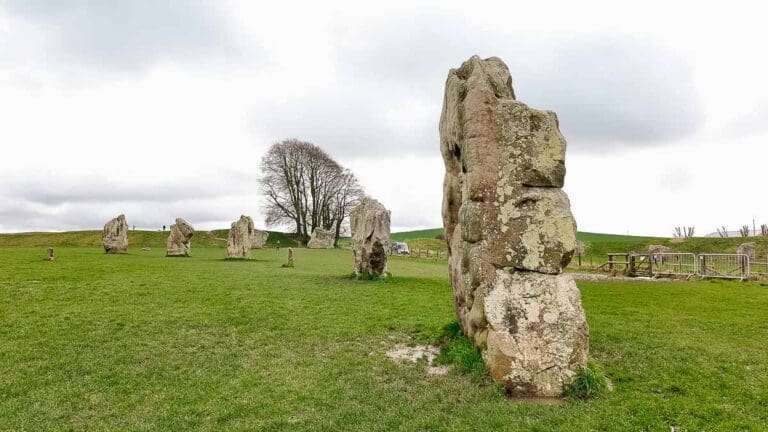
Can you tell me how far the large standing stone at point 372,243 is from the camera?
71.9 feet

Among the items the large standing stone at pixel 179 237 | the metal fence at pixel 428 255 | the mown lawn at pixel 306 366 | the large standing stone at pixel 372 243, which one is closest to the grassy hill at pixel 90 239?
the large standing stone at pixel 179 237

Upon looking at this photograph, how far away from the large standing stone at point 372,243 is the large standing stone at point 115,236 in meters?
21.2

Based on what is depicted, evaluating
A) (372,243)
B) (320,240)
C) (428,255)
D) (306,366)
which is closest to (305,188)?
→ (320,240)

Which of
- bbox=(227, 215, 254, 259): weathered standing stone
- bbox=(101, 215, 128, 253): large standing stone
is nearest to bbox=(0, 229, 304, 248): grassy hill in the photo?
bbox=(101, 215, 128, 253): large standing stone

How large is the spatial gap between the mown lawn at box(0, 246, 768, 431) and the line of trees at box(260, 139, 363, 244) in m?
47.9

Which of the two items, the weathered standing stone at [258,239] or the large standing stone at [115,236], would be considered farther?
the weathered standing stone at [258,239]

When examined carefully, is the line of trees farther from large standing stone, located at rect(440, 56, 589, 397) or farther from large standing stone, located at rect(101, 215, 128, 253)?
large standing stone, located at rect(440, 56, 589, 397)

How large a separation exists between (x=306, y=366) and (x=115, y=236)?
3077 cm

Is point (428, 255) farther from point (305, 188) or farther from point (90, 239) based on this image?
point (90, 239)

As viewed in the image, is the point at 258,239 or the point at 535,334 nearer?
the point at 535,334

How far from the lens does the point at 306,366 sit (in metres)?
8.53

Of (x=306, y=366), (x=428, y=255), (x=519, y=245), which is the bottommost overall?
(x=306, y=366)

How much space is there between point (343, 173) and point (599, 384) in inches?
2424

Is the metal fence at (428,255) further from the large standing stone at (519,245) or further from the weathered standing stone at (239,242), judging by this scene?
the large standing stone at (519,245)
